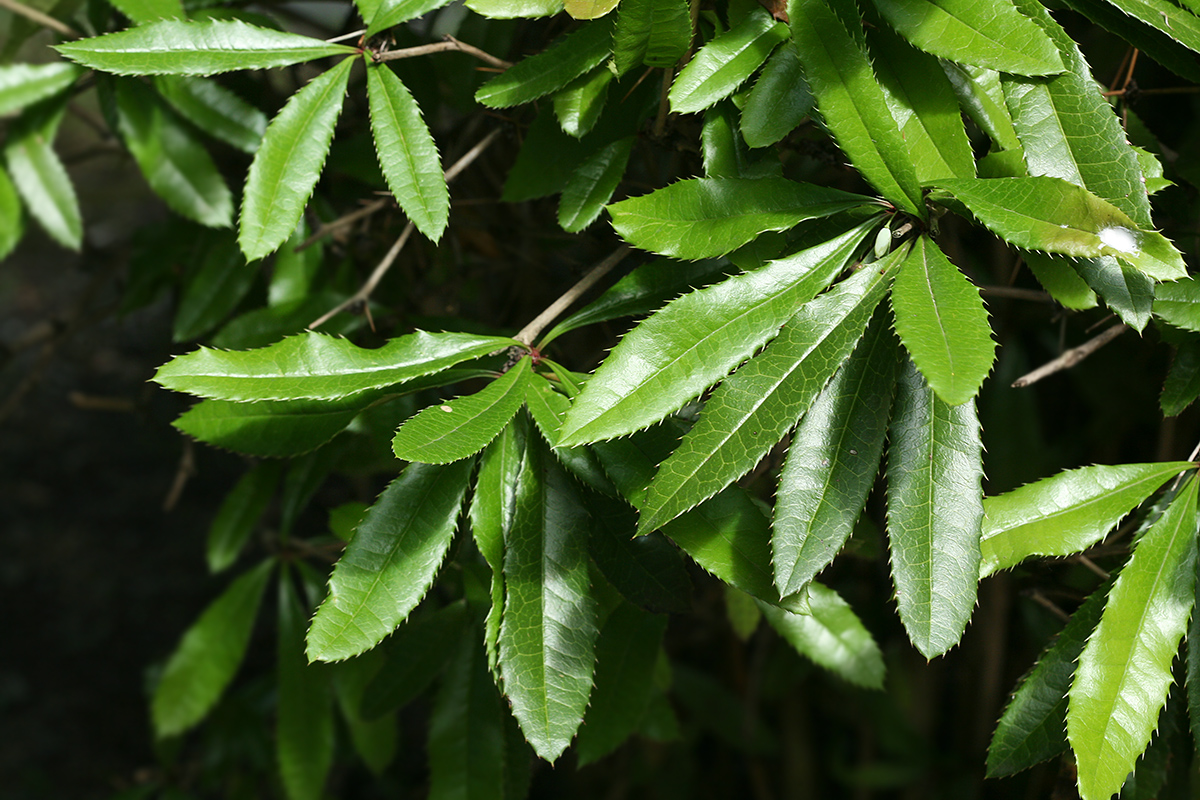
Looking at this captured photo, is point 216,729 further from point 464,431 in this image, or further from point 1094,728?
point 1094,728

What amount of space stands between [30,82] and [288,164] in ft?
1.78

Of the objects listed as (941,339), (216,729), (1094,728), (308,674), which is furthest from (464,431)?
(216,729)

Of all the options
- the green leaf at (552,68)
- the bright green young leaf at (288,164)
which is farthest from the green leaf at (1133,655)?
the bright green young leaf at (288,164)

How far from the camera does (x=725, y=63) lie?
0.57 meters

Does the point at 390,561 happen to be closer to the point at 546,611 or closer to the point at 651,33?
the point at 546,611

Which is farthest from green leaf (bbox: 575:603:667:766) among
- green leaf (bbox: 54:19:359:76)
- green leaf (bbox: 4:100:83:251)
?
green leaf (bbox: 4:100:83:251)

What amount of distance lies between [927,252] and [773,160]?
0.13 m

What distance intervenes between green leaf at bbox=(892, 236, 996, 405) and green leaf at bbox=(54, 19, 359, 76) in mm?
483

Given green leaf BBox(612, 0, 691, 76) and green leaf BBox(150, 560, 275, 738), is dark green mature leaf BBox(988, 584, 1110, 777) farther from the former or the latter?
green leaf BBox(150, 560, 275, 738)

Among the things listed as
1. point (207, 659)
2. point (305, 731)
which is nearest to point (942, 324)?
point (305, 731)

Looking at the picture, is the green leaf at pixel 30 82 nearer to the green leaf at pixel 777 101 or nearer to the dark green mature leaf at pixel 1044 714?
the green leaf at pixel 777 101

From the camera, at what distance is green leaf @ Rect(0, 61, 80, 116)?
37.8 inches

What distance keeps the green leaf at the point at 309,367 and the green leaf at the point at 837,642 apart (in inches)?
16.5

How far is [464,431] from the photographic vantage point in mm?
542
